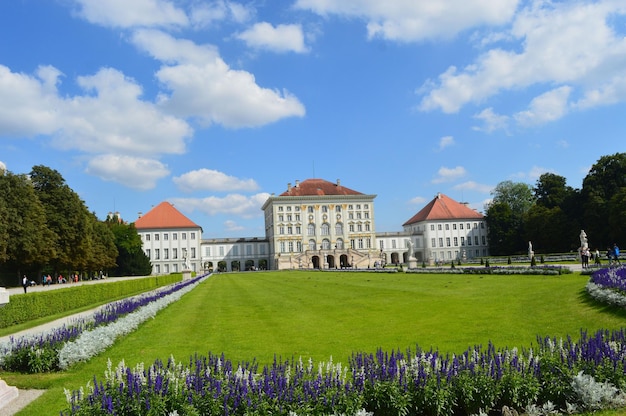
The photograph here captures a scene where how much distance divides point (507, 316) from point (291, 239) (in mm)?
75358

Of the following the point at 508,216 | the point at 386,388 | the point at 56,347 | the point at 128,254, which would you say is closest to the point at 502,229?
the point at 508,216

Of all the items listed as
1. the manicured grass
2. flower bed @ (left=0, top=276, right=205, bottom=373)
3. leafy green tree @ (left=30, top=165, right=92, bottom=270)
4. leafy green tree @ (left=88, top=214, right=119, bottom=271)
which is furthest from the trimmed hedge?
leafy green tree @ (left=88, top=214, right=119, bottom=271)

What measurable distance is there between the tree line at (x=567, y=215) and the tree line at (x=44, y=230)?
52.9m

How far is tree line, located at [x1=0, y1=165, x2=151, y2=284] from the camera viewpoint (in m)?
38.2

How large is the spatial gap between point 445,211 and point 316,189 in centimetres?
2449

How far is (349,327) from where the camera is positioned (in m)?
11.4

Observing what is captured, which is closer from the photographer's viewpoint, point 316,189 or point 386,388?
point 386,388

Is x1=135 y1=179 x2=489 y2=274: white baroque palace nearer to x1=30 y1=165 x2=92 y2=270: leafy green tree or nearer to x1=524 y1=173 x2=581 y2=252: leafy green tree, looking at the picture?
x1=524 y1=173 x2=581 y2=252: leafy green tree

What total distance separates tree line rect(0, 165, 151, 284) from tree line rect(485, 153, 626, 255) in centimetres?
5285

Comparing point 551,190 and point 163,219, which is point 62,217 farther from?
point 551,190

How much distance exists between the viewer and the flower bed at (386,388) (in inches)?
193

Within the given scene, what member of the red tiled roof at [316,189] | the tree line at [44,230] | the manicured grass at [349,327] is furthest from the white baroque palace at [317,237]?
the manicured grass at [349,327]

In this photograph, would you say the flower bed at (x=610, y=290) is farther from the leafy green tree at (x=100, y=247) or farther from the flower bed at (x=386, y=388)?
the leafy green tree at (x=100, y=247)

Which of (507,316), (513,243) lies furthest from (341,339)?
(513,243)
